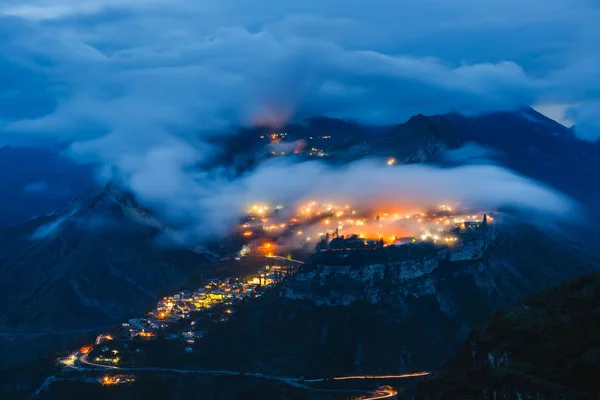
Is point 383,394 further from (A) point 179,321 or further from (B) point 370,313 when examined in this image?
(A) point 179,321

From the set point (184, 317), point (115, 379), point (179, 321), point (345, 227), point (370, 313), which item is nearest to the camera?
point (115, 379)

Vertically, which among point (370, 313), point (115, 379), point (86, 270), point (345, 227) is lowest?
point (115, 379)

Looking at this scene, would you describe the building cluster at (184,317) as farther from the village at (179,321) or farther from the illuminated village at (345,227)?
the illuminated village at (345,227)

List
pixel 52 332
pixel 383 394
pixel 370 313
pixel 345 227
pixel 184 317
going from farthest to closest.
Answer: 1. pixel 52 332
2. pixel 345 227
3. pixel 184 317
4. pixel 370 313
5. pixel 383 394

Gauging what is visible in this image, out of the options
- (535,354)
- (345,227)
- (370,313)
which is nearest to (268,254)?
(345,227)

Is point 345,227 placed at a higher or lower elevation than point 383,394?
higher

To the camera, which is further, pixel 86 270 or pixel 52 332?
pixel 86 270

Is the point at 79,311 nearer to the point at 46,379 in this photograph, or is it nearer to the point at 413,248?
the point at 46,379

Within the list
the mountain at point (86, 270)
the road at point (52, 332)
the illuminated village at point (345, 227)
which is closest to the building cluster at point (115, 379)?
the illuminated village at point (345, 227)
